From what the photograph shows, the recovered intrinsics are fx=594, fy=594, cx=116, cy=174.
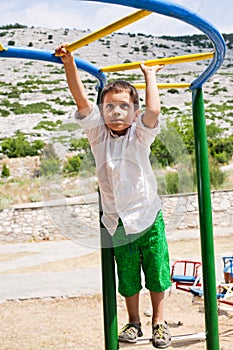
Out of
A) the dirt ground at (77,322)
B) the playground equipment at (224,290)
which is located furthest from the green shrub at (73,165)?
the playground equipment at (224,290)

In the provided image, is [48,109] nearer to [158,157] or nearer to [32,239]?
[32,239]

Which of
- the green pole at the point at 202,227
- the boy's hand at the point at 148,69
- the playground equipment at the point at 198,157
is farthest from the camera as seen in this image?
the green pole at the point at 202,227

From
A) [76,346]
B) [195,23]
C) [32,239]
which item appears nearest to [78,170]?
[195,23]

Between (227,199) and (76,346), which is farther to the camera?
(227,199)

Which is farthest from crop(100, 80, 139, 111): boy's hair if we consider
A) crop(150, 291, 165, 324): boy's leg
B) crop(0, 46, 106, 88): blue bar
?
crop(150, 291, 165, 324): boy's leg

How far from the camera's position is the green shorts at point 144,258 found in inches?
95.1

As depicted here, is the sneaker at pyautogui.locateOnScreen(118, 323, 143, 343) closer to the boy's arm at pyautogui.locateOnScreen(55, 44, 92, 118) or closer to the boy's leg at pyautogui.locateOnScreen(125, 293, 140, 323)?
the boy's leg at pyautogui.locateOnScreen(125, 293, 140, 323)

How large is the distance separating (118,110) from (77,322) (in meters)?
3.86

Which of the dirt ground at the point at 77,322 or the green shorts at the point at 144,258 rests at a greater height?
the green shorts at the point at 144,258

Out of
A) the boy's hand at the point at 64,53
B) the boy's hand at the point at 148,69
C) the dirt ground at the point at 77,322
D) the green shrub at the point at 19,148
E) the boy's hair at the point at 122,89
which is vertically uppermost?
the green shrub at the point at 19,148

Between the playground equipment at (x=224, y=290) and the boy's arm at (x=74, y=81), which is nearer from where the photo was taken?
the boy's arm at (x=74, y=81)

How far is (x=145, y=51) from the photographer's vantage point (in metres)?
64.9

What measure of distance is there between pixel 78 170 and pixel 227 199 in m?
11.5

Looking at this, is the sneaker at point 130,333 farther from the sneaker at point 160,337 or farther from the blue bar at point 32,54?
the blue bar at point 32,54
